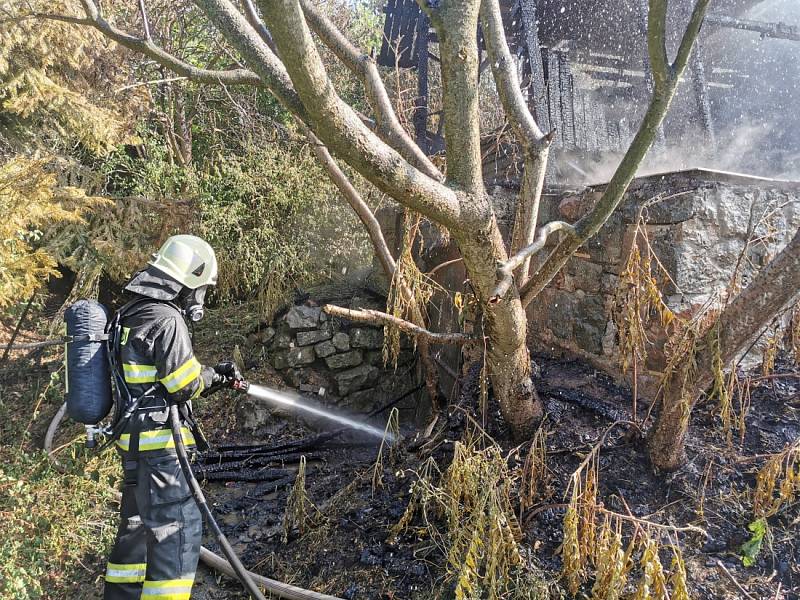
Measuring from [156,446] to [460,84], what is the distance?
7.96ft

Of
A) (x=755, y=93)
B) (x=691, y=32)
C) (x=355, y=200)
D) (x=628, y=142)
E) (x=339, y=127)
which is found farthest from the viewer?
(x=755, y=93)

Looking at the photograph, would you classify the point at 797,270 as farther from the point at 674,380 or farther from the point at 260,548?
the point at 260,548

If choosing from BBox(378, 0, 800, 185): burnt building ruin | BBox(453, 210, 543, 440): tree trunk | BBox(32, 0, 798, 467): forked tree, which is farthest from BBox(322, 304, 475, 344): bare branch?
BBox(378, 0, 800, 185): burnt building ruin

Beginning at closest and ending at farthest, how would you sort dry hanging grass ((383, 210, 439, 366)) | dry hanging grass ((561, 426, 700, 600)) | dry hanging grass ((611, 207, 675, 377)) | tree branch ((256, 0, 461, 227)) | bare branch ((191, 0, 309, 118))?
tree branch ((256, 0, 461, 227)), dry hanging grass ((561, 426, 700, 600)), bare branch ((191, 0, 309, 118)), dry hanging grass ((611, 207, 675, 377)), dry hanging grass ((383, 210, 439, 366))

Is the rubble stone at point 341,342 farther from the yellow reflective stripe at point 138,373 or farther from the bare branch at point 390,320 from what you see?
the yellow reflective stripe at point 138,373

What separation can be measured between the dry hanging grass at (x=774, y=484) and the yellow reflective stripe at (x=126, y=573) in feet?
10.4

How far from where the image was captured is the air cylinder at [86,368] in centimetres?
283

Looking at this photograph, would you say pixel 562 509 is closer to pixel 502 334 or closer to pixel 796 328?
pixel 502 334

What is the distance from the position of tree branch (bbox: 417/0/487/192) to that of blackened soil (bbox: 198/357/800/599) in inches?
63.8

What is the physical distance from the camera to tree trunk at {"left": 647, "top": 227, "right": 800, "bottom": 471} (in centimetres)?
223

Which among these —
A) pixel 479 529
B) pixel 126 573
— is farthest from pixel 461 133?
pixel 126 573

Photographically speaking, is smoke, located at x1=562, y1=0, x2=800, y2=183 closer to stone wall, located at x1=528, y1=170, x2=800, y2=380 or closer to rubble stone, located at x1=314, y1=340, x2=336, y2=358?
stone wall, located at x1=528, y1=170, x2=800, y2=380

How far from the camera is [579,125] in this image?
7473mm

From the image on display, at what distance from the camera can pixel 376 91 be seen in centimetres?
269
